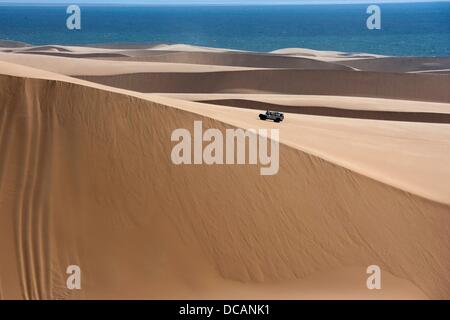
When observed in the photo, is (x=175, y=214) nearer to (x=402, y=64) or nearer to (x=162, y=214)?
(x=162, y=214)

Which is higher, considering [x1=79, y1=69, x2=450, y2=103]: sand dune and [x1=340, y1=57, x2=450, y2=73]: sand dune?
[x1=340, y1=57, x2=450, y2=73]: sand dune
